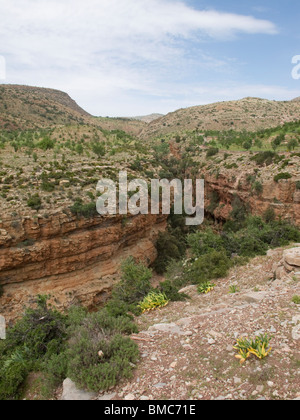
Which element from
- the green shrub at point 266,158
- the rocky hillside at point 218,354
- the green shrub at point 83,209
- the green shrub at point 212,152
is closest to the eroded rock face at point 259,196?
the green shrub at point 266,158

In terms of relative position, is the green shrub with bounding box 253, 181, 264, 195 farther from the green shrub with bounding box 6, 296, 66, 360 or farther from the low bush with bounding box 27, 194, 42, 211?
the green shrub with bounding box 6, 296, 66, 360

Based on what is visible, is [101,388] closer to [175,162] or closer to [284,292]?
[284,292]

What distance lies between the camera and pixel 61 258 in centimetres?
1131

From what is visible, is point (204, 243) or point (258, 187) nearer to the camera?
point (204, 243)

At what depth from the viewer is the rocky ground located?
3434 mm

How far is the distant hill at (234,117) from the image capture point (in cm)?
4302

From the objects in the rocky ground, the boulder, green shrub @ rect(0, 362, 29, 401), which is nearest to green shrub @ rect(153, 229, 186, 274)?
the boulder

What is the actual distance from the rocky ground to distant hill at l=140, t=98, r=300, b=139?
3938cm

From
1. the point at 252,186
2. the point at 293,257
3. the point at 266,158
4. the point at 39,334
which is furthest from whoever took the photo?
the point at 266,158

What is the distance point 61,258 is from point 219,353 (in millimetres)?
8640

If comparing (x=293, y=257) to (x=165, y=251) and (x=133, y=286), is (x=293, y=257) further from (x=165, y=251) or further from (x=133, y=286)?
(x=165, y=251)

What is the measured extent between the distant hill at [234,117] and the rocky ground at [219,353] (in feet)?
129

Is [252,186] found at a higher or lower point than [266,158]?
lower

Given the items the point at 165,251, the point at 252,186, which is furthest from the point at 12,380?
the point at 252,186
